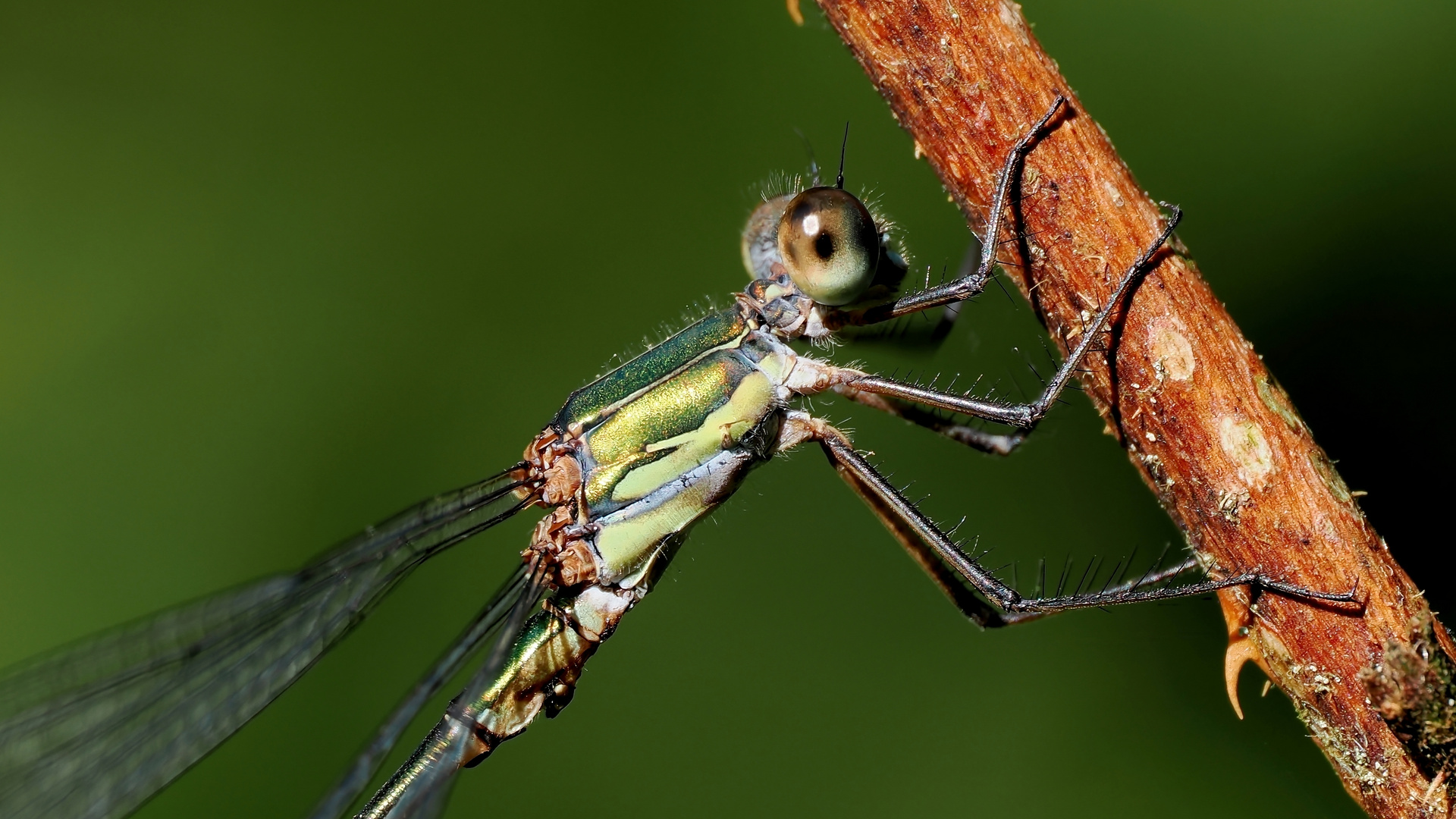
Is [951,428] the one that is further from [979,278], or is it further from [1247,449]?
[1247,449]

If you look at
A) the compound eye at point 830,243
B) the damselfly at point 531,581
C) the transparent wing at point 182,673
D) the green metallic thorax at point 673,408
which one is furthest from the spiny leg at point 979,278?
the transparent wing at point 182,673

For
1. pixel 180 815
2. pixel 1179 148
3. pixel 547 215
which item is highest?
pixel 547 215

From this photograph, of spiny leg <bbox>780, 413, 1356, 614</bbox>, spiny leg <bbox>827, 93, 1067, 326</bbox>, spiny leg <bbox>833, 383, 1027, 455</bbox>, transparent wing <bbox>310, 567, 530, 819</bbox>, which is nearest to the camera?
spiny leg <bbox>827, 93, 1067, 326</bbox>

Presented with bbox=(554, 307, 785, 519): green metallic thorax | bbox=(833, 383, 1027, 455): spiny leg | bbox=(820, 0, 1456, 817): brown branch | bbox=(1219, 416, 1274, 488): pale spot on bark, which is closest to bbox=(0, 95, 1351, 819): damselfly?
bbox=(554, 307, 785, 519): green metallic thorax

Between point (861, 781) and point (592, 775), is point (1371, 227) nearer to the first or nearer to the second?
point (861, 781)

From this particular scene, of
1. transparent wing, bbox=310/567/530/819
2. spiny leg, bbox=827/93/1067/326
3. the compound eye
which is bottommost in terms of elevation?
transparent wing, bbox=310/567/530/819

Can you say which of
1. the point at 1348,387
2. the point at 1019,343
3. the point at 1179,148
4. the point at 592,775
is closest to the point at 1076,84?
the point at 1179,148

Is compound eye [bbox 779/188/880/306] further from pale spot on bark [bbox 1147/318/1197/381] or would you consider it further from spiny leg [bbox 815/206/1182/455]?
pale spot on bark [bbox 1147/318/1197/381]
